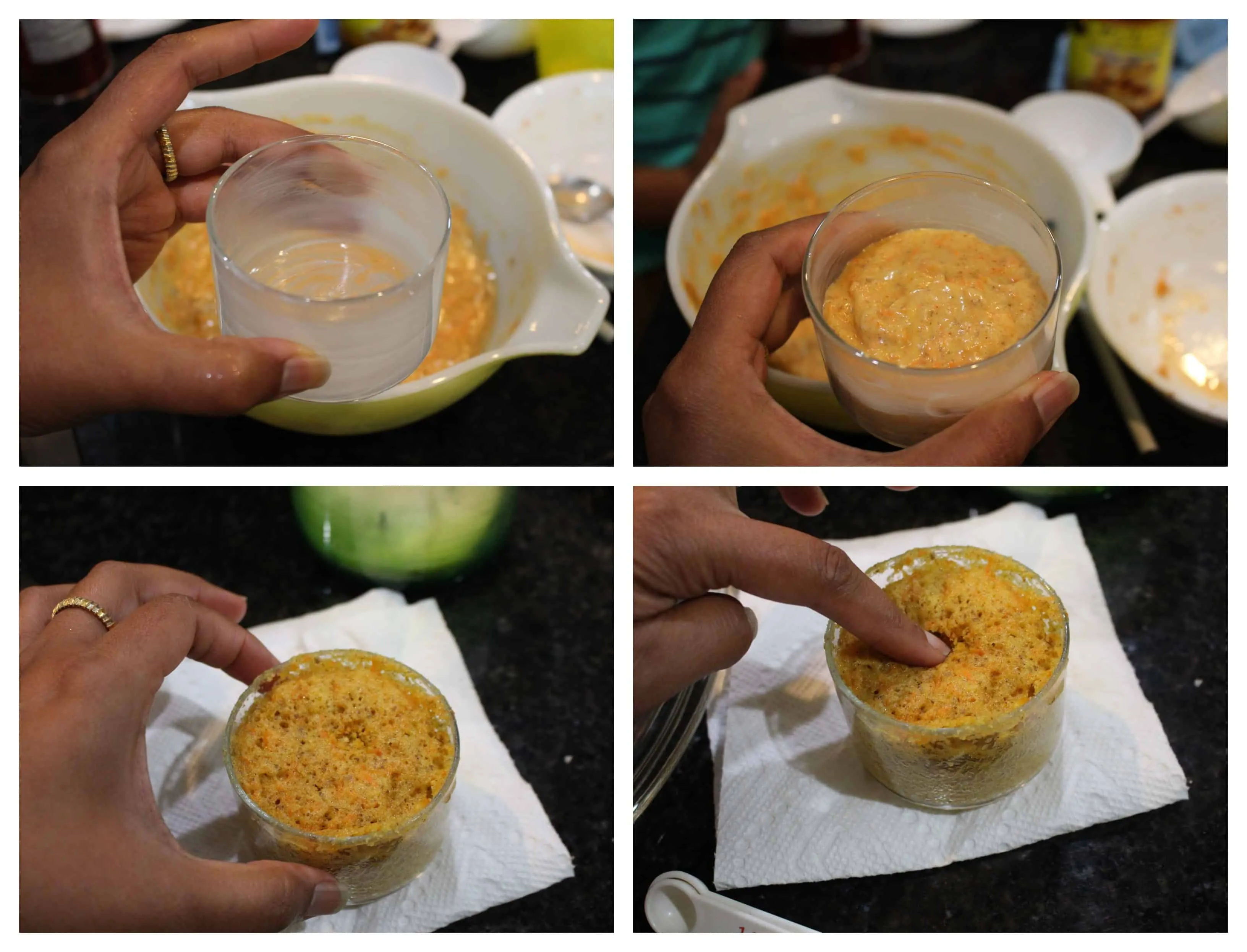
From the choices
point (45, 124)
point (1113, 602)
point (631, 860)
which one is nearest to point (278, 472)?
point (631, 860)

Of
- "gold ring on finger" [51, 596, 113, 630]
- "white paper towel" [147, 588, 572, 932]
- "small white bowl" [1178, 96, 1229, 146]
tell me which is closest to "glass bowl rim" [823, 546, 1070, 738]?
"white paper towel" [147, 588, 572, 932]

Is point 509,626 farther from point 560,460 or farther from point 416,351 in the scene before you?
point 416,351

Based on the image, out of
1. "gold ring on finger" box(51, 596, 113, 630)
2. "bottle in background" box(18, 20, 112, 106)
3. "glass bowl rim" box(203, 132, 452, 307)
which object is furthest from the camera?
"bottle in background" box(18, 20, 112, 106)

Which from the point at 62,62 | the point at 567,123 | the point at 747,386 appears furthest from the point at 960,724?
the point at 62,62

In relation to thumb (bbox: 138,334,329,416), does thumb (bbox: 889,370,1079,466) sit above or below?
below

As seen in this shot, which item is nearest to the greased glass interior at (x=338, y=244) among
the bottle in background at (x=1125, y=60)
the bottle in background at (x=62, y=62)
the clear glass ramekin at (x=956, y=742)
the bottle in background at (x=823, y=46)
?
the clear glass ramekin at (x=956, y=742)

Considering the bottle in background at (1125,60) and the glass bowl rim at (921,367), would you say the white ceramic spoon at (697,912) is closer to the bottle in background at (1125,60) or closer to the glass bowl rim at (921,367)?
the glass bowl rim at (921,367)

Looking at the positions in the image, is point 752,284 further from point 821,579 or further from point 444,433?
point 444,433

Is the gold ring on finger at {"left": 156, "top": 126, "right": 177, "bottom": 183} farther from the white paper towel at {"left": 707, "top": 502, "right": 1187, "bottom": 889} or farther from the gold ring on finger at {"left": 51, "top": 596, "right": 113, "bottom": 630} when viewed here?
the white paper towel at {"left": 707, "top": 502, "right": 1187, "bottom": 889}
